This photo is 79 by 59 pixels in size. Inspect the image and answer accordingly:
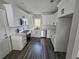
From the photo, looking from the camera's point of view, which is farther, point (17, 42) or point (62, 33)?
point (17, 42)

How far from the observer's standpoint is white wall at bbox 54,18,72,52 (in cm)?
270

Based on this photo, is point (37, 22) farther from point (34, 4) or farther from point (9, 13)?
point (9, 13)

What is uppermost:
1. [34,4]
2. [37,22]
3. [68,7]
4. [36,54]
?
[34,4]

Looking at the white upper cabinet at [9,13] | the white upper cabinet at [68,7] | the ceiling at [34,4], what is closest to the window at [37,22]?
the ceiling at [34,4]

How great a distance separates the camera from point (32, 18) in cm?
604

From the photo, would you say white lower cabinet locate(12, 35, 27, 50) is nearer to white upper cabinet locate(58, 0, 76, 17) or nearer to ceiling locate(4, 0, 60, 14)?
ceiling locate(4, 0, 60, 14)

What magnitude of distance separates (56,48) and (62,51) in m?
0.36

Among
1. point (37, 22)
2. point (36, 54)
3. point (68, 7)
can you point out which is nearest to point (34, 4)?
point (68, 7)

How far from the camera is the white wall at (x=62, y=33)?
2700mm

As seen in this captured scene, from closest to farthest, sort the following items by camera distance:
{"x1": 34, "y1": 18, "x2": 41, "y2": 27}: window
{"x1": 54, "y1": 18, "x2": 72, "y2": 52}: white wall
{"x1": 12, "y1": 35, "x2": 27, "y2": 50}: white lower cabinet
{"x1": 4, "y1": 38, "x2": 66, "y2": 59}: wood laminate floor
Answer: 1. {"x1": 4, "y1": 38, "x2": 66, "y2": 59}: wood laminate floor
2. {"x1": 54, "y1": 18, "x2": 72, "y2": 52}: white wall
3. {"x1": 12, "y1": 35, "x2": 27, "y2": 50}: white lower cabinet
4. {"x1": 34, "y1": 18, "x2": 41, "y2": 27}: window

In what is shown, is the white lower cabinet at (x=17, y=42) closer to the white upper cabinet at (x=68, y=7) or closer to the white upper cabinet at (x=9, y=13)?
the white upper cabinet at (x=9, y=13)

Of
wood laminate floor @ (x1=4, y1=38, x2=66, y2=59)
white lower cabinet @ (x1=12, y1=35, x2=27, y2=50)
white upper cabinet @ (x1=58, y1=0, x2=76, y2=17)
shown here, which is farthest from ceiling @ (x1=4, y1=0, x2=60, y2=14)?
wood laminate floor @ (x1=4, y1=38, x2=66, y2=59)

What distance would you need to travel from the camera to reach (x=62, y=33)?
2.79m

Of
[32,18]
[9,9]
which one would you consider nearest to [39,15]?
[32,18]
